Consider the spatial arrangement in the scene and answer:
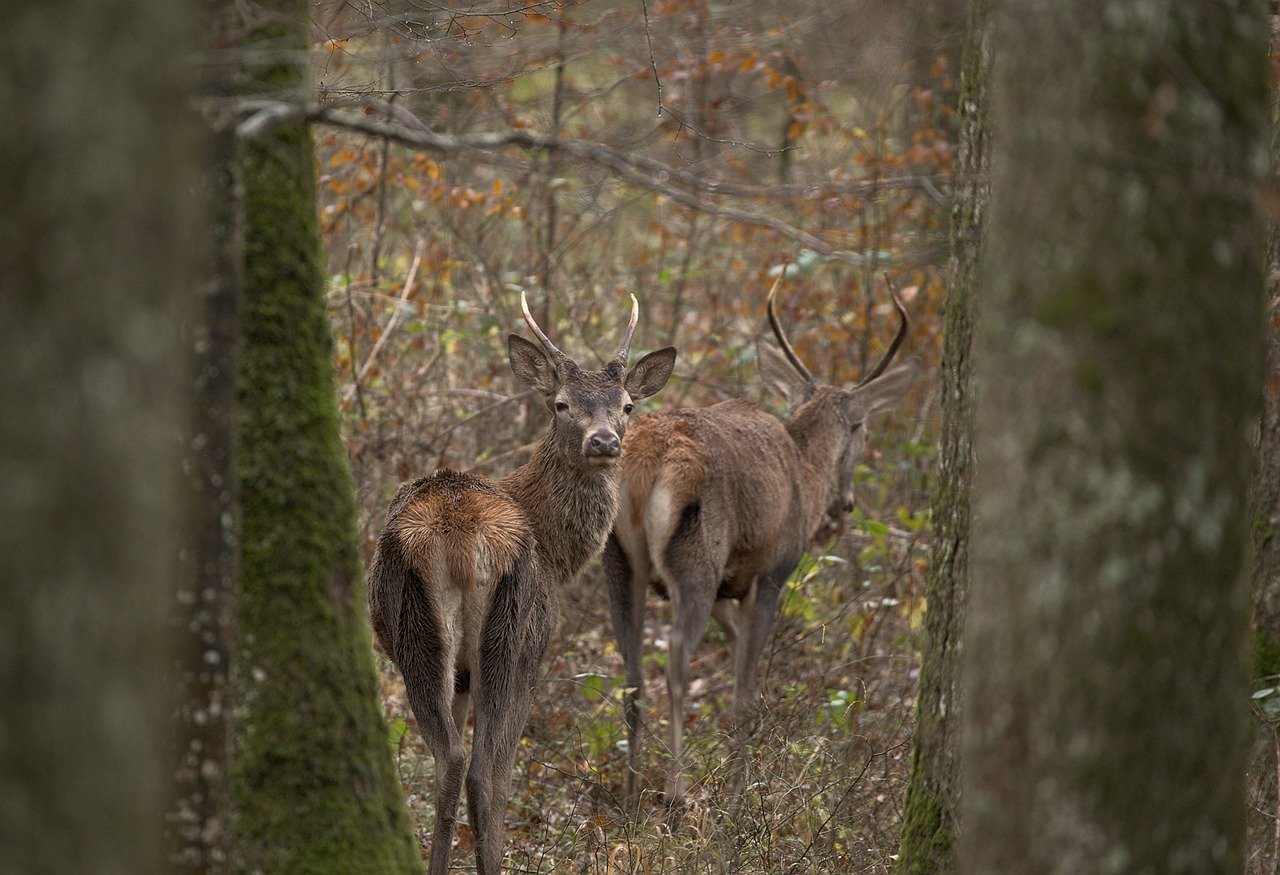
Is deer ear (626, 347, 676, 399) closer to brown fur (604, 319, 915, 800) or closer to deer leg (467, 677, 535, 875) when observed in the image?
brown fur (604, 319, 915, 800)

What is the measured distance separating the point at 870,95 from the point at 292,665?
414 inches

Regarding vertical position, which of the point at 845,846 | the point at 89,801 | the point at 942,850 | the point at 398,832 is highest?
the point at 89,801

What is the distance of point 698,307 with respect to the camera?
12.6m

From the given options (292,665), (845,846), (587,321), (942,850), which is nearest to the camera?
(292,665)

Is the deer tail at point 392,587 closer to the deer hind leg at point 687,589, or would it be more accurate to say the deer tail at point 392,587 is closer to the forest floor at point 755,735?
the forest floor at point 755,735

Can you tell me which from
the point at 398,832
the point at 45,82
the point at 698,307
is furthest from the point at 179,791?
the point at 698,307

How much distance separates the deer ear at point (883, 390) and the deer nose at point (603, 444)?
3.27 meters

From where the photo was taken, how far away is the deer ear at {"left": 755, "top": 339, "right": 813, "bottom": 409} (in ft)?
33.8

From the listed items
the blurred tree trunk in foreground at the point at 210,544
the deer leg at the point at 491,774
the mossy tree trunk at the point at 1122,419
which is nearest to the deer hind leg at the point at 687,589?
the deer leg at the point at 491,774

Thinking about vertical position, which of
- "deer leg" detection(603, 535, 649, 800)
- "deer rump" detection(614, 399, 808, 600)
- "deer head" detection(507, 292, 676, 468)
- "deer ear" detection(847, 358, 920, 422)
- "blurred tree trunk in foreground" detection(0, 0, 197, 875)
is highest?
"blurred tree trunk in foreground" detection(0, 0, 197, 875)

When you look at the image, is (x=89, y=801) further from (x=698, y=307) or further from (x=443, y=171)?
(x=698, y=307)

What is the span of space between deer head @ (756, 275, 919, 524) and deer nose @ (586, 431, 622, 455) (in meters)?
2.94

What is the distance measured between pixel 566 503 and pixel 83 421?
16.7 ft

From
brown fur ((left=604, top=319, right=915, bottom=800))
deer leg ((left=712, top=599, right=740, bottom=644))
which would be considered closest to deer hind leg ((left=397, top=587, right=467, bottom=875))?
brown fur ((left=604, top=319, right=915, bottom=800))
